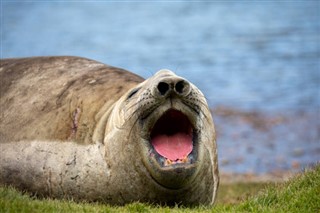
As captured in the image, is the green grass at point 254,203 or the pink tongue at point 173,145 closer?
Answer: the green grass at point 254,203

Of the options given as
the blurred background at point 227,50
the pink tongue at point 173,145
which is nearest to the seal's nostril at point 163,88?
the pink tongue at point 173,145

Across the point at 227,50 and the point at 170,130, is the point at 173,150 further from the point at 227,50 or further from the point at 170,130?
the point at 227,50

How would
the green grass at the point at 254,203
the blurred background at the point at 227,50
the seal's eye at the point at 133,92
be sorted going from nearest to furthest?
1. the green grass at the point at 254,203
2. the seal's eye at the point at 133,92
3. the blurred background at the point at 227,50

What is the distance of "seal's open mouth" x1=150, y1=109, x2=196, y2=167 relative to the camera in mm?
9859

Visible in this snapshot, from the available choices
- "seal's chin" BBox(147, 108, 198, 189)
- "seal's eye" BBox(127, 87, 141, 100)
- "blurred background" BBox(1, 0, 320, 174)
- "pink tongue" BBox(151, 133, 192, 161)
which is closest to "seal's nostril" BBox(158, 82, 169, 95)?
"seal's chin" BBox(147, 108, 198, 189)

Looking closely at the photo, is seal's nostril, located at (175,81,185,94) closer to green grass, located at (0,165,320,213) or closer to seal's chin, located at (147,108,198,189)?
seal's chin, located at (147,108,198,189)

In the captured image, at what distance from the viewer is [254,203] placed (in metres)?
9.93

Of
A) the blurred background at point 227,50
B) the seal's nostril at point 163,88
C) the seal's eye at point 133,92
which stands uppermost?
the seal's nostril at point 163,88

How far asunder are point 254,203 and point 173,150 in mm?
958

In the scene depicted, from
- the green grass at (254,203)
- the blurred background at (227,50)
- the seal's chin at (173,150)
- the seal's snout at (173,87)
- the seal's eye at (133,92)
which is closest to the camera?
the green grass at (254,203)

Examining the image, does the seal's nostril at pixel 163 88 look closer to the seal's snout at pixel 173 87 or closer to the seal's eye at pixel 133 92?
the seal's snout at pixel 173 87

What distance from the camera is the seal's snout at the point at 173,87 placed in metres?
9.69

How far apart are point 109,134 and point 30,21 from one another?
40.5 m

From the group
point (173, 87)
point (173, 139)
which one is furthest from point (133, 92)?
point (173, 87)
